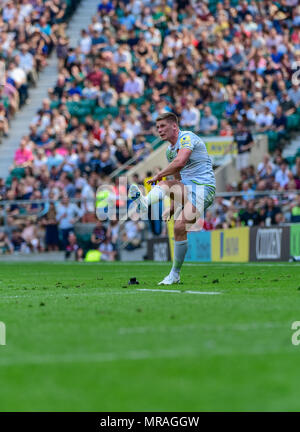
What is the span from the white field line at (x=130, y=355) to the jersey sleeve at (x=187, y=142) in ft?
20.2

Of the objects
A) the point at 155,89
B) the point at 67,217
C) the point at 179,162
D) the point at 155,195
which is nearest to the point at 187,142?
the point at 179,162

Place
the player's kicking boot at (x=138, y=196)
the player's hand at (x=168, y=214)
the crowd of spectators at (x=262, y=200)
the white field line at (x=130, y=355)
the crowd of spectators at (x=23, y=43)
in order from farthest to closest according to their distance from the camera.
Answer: the crowd of spectators at (x=23, y=43)
the crowd of spectators at (x=262, y=200)
the player's hand at (x=168, y=214)
the player's kicking boot at (x=138, y=196)
the white field line at (x=130, y=355)

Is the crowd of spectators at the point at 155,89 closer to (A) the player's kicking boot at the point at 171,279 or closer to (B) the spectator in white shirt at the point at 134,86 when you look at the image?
(B) the spectator in white shirt at the point at 134,86

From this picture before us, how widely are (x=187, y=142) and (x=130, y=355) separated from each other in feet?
21.0

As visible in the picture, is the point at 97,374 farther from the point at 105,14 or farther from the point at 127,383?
the point at 105,14

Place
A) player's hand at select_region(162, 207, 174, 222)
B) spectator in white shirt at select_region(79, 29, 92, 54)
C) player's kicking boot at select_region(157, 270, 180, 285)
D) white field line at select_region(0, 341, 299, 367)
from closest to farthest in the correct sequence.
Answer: white field line at select_region(0, 341, 299, 367)
player's kicking boot at select_region(157, 270, 180, 285)
player's hand at select_region(162, 207, 174, 222)
spectator in white shirt at select_region(79, 29, 92, 54)

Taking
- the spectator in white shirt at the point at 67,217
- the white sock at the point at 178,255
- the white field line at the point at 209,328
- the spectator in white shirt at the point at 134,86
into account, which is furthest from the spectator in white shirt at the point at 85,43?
the white field line at the point at 209,328

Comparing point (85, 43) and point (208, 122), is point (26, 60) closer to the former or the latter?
point (85, 43)

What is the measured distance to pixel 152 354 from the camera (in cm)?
538

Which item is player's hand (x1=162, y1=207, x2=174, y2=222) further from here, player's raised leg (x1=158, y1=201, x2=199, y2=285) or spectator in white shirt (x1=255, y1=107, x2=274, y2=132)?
spectator in white shirt (x1=255, y1=107, x2=274, y2=132)

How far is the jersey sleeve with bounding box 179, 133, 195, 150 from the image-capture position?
1149 cm

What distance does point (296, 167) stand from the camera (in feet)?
72.4

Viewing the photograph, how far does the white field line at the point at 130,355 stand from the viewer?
5.24 meters

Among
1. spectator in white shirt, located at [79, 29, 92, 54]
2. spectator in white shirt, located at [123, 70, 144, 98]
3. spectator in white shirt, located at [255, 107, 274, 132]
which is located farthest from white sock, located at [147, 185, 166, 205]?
spectator in white shirt, located at [79, 29, 92, 54]
